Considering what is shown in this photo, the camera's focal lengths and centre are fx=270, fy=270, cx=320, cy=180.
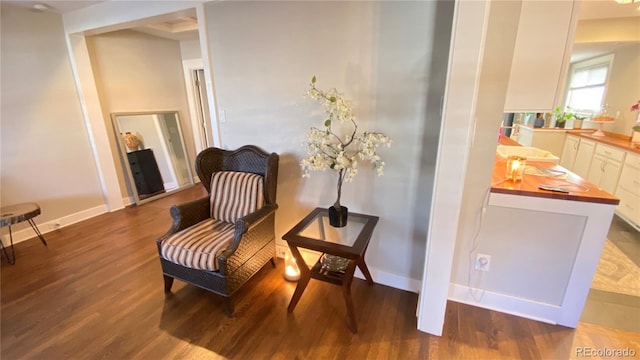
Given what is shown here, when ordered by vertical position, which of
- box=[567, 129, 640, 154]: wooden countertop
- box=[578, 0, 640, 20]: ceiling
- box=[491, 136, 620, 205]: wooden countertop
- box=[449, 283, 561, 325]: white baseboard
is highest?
box=[578, 0, 640, 20]: ceiling

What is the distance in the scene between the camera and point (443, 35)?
61.4 inches

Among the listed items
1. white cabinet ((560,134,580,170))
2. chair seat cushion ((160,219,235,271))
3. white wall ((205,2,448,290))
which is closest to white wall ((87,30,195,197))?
white wall ((205,2,448,290))

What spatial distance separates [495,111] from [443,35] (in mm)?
530

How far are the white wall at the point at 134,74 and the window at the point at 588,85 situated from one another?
676 centimetres

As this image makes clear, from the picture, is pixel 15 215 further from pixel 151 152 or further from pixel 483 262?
pixel 483 262

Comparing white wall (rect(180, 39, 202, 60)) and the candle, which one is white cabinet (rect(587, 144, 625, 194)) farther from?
white wall (rect(180, 39, 202, 60))

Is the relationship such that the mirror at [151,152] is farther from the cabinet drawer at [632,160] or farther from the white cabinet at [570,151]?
→ the white cabinet at [570,151]

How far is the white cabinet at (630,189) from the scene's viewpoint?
2.92 metres

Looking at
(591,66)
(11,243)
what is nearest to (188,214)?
(11,243)

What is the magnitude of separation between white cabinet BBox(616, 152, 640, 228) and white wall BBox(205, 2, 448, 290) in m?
2.87

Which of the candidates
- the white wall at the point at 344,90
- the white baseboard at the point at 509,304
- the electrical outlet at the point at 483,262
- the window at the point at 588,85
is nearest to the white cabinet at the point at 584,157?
the window at the point at 588,85

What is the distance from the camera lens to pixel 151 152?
3.97 meters

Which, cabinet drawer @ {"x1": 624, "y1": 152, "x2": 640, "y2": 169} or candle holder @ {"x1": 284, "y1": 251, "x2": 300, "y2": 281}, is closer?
candle holder @ {"x1": 284, "y1": 251, "x2": 300, "y2": 281}

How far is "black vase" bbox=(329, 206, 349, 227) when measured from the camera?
1.86m
